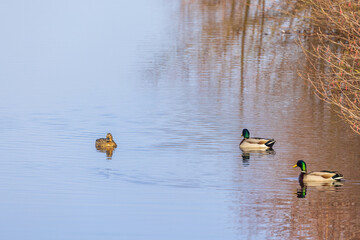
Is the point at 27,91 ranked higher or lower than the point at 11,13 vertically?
lower

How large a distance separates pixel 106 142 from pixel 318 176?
5.57 m

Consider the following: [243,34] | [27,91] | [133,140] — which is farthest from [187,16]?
[133,140]

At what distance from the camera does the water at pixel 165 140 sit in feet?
47.2

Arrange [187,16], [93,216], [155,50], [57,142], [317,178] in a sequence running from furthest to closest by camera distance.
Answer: [187,16]
[155,50]
[57,142]
[317,178]
[93,216]

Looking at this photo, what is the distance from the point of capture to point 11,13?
54.9 m

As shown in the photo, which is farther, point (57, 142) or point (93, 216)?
point (57, 142)

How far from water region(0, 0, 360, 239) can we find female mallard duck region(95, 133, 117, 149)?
0.72 feet

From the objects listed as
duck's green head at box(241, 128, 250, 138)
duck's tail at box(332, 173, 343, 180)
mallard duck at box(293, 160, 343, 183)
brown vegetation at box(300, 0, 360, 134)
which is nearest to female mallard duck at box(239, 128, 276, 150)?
duck's green head at box(241, 128, 250, 138)

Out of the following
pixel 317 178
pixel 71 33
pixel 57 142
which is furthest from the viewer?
pixel 71 33

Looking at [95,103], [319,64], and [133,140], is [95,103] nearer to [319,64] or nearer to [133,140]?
[133,140]

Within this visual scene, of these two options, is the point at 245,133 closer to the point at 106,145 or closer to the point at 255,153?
the point at 255,153

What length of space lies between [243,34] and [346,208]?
2971 centimetres

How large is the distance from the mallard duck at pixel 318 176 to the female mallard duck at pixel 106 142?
16.5ft

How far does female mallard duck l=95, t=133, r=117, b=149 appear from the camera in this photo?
65.0ft
